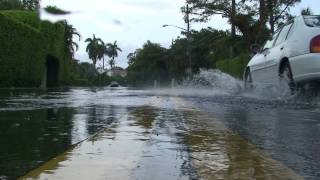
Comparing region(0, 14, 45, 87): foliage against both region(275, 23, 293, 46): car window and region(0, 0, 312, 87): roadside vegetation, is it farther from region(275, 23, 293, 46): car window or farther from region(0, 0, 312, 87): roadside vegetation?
region(275, 23, 293, 46): car window

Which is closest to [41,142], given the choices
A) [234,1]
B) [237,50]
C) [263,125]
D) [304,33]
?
[263,125]

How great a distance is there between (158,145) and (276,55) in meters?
6.43

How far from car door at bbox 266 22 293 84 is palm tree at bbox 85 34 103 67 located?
118050 millimetres

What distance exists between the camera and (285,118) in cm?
793

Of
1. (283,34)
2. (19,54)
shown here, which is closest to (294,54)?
(283,34)

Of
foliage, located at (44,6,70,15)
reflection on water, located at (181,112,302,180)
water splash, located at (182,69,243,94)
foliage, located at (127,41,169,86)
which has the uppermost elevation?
foliage, located at (127,41,169,86)

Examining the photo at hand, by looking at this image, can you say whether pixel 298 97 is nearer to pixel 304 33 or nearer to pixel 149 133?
pixel 304 33

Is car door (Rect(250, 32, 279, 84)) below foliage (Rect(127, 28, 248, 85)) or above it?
below

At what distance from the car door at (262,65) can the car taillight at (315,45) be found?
79.3 inches

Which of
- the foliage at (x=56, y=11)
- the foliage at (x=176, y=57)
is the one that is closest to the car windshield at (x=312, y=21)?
the foliage at (x=56, y=11)

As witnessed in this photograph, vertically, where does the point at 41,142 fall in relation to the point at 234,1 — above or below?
below

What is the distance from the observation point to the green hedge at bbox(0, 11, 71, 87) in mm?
27506

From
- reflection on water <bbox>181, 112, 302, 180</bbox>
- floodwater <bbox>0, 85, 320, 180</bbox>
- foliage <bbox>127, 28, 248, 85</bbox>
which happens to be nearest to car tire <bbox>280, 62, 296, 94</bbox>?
floodwater <bbox>0, 85, 320, 180</bbox>

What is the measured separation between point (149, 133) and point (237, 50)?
133 feet
